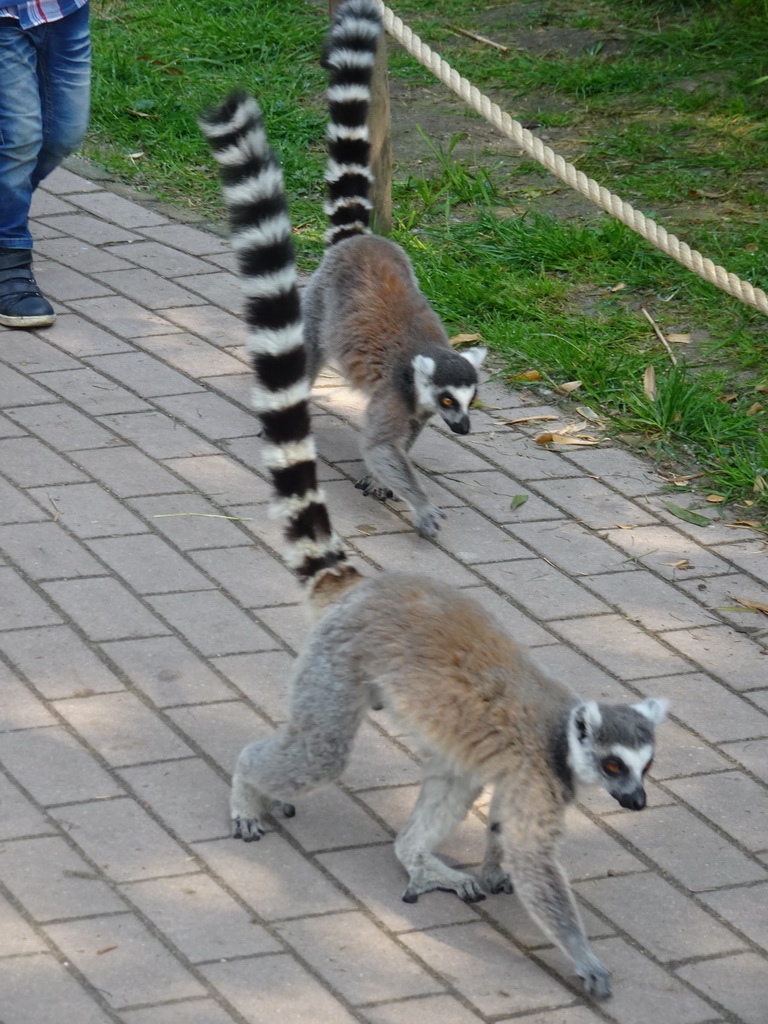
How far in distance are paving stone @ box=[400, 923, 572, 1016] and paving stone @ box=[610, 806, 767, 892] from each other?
518mm

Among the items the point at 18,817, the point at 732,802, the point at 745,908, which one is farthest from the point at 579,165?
the point at 18,817

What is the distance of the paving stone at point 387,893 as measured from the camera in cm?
317

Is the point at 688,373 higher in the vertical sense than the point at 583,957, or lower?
higher

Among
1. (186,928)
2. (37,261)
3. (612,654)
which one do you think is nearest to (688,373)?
(612,654)

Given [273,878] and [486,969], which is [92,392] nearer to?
[273,878]

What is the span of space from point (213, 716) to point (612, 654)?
1301 millimetres

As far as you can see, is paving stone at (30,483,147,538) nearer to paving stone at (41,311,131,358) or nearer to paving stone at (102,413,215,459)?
paving stone at (102,413,215,459)

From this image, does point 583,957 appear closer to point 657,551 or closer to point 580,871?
point 580,871

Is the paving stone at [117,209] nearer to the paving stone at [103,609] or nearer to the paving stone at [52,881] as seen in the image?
the paving stone at [103,609]

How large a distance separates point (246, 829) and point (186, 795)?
0.21 m

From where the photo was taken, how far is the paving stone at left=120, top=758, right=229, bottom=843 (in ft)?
11.1

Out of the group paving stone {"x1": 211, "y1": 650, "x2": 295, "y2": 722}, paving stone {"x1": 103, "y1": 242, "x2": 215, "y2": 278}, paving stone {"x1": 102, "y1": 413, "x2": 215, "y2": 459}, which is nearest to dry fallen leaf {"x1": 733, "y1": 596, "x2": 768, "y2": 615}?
paving stone {"x1": 211, "y1": 650, "x2": 295, "y2": 722}

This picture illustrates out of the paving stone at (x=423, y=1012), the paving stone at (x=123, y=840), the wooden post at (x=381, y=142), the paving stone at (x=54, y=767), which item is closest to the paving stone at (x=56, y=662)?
the paving stone at (x=54, y=767)

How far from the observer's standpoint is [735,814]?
3.59 meters
